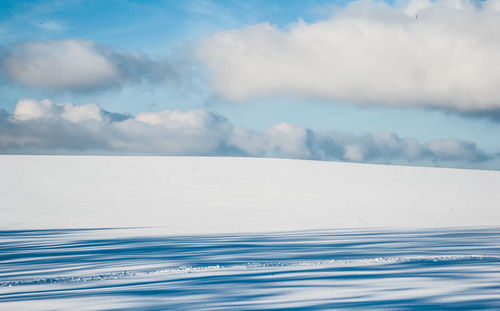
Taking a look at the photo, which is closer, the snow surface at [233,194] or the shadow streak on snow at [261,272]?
the shadow streak on snow at [261,272]

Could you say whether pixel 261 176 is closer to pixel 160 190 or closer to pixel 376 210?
pixel 160 190

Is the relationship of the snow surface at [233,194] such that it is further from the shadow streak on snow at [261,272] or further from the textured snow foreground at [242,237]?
the shadow streak on snow at [261,272]

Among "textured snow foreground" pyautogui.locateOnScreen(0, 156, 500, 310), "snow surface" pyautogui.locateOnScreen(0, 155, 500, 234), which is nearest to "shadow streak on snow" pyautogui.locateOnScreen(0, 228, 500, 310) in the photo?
"textured snow foreground" pyautogui.locateOnScreen(0, 156, 500, 310)

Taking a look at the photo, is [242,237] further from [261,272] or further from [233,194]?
[233,194]

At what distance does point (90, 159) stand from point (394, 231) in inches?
535

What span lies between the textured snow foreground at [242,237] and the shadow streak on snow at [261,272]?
16 mm

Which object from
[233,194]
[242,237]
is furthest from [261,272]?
[233,194]

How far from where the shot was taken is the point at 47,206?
12148mm

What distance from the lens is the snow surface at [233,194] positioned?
10062 mm

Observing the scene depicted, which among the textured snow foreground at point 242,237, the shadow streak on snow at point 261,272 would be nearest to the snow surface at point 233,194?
the textured snow foreground at point 242,237

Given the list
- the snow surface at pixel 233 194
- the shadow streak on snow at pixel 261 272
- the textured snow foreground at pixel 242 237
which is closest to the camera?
the shadow streak on snow at pixel 261 272

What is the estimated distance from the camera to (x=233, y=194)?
14266 millimetres

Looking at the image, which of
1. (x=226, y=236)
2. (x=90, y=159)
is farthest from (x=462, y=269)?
(x=90, y=159)

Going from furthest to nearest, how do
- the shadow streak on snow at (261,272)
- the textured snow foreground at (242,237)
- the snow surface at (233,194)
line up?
the snow surface at (233,194), the textured snow foreground at (242,237), the shadow streak on snow at (261,272)
